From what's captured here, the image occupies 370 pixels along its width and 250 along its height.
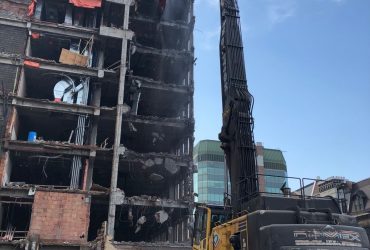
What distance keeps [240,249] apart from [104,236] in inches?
784

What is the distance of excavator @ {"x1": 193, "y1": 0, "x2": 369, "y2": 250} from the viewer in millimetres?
8047

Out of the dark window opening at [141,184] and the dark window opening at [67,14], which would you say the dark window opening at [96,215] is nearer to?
the dark window opening at [141,184]

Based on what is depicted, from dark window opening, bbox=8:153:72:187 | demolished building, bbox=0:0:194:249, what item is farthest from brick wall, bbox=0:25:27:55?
dark window opening, bbox=8:153:72:187

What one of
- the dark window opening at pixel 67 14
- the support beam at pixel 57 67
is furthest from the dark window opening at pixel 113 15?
the support beam at pixel 57 67

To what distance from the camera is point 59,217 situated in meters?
26.6

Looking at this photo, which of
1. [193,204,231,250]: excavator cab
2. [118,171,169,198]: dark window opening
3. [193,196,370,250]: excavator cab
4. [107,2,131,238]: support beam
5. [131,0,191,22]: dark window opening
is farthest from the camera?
[131,0,191,22]: dark window opening

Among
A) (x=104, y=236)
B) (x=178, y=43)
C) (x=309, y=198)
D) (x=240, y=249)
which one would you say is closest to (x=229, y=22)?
(x=309, y=198)

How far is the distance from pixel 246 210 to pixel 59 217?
20.1m

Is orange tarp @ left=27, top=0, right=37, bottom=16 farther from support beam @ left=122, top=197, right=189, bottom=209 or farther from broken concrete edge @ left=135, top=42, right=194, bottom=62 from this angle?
support beam @ left=122, top=197, right=189, bottom=209

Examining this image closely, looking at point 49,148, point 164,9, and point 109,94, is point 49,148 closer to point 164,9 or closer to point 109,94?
point 109,94

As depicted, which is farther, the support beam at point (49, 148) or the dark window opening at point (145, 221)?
the dark window opening at point (145, 221)

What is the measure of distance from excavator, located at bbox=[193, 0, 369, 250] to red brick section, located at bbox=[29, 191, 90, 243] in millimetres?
17008

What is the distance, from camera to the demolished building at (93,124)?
1080 inches

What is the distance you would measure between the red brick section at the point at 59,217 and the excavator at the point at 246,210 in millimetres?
17008
